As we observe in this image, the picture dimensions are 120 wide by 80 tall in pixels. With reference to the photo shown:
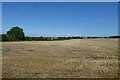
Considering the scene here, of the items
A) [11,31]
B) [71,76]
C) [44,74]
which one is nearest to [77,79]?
[71,76]

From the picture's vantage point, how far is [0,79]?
1266 cm

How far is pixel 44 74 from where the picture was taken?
45.3 feet

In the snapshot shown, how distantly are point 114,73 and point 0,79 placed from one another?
5502 millimetres

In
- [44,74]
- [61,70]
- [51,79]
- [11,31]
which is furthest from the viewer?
[11,31]

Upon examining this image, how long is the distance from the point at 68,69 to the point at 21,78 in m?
3.33

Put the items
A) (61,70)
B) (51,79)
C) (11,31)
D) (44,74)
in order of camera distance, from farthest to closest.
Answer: (11,31)
(61,70)
(44,74)
(51,79)

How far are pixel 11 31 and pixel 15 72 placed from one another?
10106cm

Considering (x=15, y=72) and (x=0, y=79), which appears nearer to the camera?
(x=0, y=79)

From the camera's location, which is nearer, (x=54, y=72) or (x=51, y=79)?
(x=51, y=79)

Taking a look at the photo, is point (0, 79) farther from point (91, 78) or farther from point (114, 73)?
point (114, 73)

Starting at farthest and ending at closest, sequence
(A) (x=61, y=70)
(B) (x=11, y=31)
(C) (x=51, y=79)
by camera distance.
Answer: (B) (x=11, y=31), (A) (x=61, y=70), (C) (x=51, y=79)

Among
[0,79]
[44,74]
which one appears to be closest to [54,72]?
[44,74]

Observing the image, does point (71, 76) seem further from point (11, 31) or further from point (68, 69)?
point (11, 31)

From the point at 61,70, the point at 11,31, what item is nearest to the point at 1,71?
the point at 61,70
